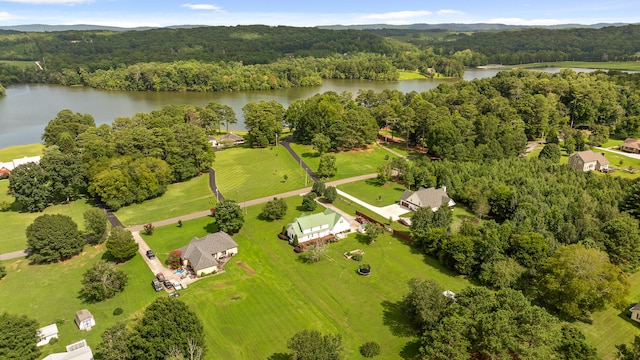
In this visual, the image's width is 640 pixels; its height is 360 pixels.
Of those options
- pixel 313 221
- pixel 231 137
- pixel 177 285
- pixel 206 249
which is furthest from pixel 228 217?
pixel 231 137

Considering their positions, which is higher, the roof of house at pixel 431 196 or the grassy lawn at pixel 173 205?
the roof of house at pixel 431 196

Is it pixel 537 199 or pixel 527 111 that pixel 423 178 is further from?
pixel 527 111

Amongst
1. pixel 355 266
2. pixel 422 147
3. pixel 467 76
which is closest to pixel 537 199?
pixel 355 266

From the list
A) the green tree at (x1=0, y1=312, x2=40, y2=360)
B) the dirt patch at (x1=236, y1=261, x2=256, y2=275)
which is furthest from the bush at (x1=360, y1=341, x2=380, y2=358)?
the green tree at (x1=0, y1=312, x2=40, y2=360)

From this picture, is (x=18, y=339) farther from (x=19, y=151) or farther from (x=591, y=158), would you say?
(x=591, y=158)

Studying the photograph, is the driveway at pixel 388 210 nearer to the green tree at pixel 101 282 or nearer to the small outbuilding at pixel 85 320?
the green tree at pixel 101 282

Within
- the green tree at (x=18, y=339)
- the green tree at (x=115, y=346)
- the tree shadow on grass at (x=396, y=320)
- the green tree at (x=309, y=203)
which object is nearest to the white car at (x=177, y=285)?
the green tree at (x=115, y=346)
